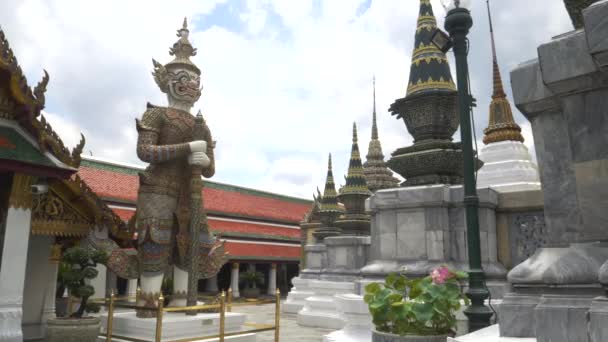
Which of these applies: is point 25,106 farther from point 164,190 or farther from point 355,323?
point 355,323

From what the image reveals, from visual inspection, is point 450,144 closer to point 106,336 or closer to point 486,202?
point 486,202

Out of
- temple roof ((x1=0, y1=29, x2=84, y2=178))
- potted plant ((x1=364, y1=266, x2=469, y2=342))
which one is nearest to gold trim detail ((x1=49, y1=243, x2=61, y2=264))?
temple roof ((x1=0, y1=29, x2=84, y2=178))

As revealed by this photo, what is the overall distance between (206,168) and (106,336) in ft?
9.88

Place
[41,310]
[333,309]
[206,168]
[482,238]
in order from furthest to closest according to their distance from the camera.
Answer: [333,309], [41,310], [206,168], [482,238]

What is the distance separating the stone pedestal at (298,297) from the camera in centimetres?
1617

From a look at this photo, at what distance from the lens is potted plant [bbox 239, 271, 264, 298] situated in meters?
28.6

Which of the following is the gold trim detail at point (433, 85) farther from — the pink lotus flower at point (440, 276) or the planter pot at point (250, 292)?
the planter pot at point (250, 292)

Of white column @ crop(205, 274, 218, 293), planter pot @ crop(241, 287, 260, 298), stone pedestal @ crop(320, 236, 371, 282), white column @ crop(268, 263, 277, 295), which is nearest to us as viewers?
stone pedestal @ crop(320, 236, 371, 282)

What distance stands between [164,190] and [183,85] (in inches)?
74.0

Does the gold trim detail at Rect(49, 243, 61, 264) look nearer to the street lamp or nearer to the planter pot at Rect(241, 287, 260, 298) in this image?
the street lamp

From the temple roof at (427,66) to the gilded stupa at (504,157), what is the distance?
6748 millimetres

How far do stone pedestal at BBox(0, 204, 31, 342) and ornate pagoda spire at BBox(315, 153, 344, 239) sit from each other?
473 inches

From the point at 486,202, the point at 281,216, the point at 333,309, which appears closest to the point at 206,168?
the point at 486,202

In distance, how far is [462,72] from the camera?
5121mm
